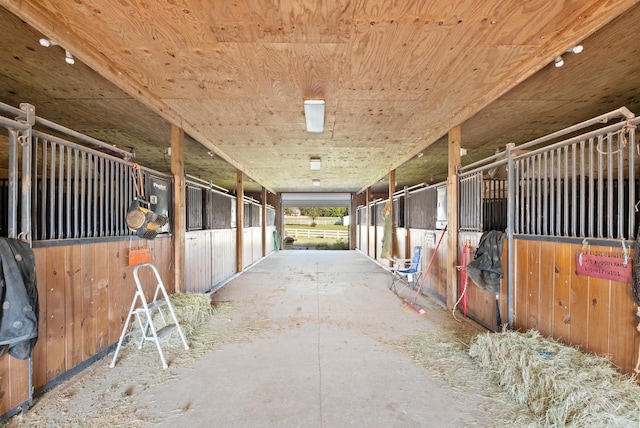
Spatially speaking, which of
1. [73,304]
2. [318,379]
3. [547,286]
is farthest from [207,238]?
[547,286]

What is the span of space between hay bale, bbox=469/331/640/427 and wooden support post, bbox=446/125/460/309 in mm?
1422

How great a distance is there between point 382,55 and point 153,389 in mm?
2867

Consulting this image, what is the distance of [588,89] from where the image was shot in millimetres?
2842

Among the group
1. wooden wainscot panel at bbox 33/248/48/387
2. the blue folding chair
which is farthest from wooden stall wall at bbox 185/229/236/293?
the blue folding chair

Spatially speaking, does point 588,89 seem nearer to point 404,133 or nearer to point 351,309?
point 404,133

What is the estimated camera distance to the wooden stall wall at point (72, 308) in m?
1.74

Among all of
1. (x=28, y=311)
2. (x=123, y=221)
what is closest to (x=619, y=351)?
(x=28, y=311)

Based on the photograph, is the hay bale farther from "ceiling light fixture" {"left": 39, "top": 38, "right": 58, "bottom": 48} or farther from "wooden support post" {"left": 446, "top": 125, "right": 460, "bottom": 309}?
"ceiling light fixture" {"left": 39, "top": 38, "right": 58, "bottom": 48}

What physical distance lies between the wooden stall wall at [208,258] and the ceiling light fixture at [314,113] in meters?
2.17

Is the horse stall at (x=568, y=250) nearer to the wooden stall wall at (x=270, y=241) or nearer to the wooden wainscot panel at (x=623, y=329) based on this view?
the wooden wainscot panel at (x=623, y=329)

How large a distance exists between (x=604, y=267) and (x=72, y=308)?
11.5 ft

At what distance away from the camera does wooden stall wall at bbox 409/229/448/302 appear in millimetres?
4137

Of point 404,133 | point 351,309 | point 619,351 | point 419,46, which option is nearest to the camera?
point 619,351

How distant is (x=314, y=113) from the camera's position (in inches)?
126
